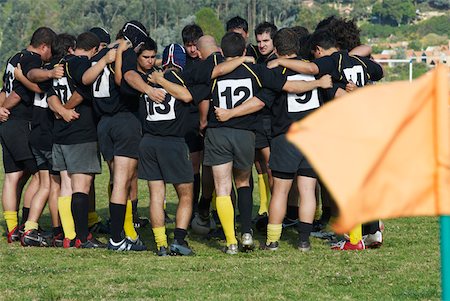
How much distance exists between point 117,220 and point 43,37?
7.33ft

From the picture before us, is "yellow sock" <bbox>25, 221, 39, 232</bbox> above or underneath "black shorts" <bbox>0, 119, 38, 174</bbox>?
underneath

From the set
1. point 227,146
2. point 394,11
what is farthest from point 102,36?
point 394,11

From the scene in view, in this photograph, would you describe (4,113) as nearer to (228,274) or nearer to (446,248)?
(228,274)

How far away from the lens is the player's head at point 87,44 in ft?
33.7

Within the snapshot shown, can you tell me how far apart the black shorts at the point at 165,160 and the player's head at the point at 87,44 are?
1306 mm

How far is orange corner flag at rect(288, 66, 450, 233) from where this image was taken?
379 cm

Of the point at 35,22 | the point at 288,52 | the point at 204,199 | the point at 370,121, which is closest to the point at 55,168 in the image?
the point at 204,199

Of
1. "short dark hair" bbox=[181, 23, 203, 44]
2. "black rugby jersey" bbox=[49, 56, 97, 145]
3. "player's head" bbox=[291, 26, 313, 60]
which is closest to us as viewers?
"black rugby jersey" bbox=[49, 56, 97, 145]

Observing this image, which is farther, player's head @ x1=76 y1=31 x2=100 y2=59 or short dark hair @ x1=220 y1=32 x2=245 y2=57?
player's head @ x1=76 y1=31 x2=100 y2=59

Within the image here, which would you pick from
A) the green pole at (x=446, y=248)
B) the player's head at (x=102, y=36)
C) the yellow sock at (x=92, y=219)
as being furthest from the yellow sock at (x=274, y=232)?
the green pole at (x=446, y=248)

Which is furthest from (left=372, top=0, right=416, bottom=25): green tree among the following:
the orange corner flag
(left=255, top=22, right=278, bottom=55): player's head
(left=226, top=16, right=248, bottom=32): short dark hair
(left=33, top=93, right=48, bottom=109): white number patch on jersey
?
the orange corner flag

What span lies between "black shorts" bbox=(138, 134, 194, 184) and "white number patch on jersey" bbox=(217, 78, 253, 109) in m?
0.56

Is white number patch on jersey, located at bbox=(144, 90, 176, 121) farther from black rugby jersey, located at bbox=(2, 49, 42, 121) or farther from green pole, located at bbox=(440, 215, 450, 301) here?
green pole, located at bbox=(440, 215, 450, 301)

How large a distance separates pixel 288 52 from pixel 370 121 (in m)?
5.98
